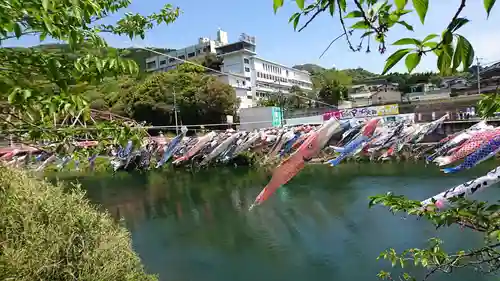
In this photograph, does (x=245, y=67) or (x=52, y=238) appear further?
(x=245, y=67)

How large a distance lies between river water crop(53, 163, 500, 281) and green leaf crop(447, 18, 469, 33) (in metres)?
5.40

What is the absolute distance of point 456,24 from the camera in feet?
2.55

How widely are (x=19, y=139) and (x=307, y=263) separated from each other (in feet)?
20.5

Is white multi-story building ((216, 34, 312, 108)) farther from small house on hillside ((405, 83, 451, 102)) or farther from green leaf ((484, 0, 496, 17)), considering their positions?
green leaf ((484, 0, 496, 17))

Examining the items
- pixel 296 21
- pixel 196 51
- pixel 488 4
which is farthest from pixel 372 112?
pixel 196 51

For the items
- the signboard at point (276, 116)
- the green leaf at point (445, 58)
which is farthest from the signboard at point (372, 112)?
the green leaf at point (445, 58)

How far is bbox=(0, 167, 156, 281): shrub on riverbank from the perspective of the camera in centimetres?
351

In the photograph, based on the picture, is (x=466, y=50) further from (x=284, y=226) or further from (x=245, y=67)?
(x=245, y=67)

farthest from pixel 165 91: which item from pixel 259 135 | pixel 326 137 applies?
pixel 326 137

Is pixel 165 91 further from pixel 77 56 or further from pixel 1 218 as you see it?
pixel 77 56

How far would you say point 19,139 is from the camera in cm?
233

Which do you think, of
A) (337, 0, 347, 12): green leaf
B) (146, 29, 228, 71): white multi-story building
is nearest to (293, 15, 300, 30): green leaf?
(337, 0, 347, 12): green leaf

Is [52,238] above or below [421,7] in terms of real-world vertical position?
below

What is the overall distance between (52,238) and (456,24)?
411 cm
